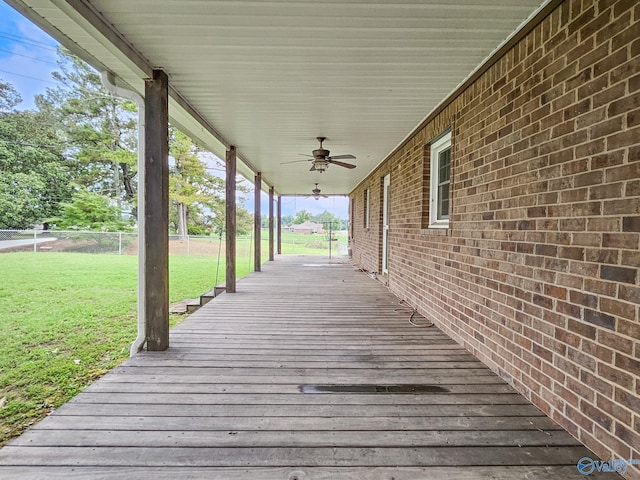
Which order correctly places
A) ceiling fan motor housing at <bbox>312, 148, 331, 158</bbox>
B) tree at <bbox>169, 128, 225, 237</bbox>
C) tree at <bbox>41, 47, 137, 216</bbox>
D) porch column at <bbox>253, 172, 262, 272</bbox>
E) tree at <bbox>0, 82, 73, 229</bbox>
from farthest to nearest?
1. tree at <bbox>169, 128, 225, 237</bbox>
2. tree at <bbox>41, 47, 137, 216</bbox>
3. tree at <bbox>0, 82, 73, 229</bbox>
4. porch column at <bbox>253, 172, 262, 272</bbox>
5. ceiling fan motor housing at <bbox>312, 148, 331, 158</bbox>

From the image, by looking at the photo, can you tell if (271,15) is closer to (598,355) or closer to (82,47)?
(82,47)

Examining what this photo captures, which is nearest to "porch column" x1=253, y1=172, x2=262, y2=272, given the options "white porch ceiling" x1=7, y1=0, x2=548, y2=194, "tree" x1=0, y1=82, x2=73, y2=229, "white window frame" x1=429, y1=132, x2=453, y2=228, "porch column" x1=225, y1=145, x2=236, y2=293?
"porch column" x1=225, y1=145, x2=236, y2=293

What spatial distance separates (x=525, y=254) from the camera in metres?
2.14

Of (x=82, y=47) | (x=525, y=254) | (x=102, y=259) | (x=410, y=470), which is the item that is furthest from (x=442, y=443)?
(x=102, y=259)

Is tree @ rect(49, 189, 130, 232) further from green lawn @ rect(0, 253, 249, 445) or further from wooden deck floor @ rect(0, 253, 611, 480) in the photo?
wooden deck floor @ rect(0, 253, 611, 480)

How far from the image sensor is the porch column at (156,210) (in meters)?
2.80

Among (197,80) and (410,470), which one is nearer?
(410,470)

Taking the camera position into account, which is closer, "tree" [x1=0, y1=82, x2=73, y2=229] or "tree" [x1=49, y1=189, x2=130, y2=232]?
"tree" [x1=0, y1=82, x2=73, y2=229]

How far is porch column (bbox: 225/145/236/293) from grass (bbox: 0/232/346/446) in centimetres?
146

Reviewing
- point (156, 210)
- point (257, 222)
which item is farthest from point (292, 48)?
point (257, 222)

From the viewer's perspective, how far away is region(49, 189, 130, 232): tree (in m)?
16.9

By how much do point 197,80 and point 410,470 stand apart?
3473 millimetres

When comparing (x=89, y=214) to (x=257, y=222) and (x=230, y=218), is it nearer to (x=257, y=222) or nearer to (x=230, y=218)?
(x=257, y=222)

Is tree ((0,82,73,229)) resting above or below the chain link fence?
above
